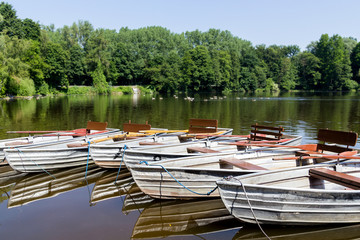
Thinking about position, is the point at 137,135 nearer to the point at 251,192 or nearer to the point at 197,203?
the point at 197,203

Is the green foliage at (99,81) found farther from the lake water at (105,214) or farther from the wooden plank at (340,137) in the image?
the wooden plank at (340,137)

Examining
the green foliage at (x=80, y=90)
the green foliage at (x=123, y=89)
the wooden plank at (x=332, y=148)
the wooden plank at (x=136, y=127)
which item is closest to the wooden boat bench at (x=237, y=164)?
the wooden plank at (x=332, y=148)

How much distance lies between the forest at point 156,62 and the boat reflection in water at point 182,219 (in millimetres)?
52481

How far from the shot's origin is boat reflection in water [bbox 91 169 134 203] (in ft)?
29.4

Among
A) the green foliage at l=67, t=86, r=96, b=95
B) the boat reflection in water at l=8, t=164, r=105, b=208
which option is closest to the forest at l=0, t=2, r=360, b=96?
the green foliage at l=67, t=86, r=96, b=95

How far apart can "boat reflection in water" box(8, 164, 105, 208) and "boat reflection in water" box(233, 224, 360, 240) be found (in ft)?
18.9

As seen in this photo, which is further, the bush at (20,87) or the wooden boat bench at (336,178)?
the bush at (20,87)

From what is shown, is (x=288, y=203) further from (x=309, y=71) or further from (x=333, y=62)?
(x=309, y=71)

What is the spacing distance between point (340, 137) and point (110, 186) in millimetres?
7551

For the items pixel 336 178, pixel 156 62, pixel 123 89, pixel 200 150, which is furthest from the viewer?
pixel 156 62

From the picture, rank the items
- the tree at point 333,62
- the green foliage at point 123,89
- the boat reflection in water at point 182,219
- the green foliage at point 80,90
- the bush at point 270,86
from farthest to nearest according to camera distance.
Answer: the bush at point 270,86
the tree at point 333,62
the green foliage at point 123,89
the green foliage at point 80,90
the boat reflection in water at point 182,219

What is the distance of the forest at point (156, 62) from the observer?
67688 mm

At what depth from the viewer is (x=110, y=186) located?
980 cm

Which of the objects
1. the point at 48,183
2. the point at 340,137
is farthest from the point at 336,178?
the point at 48,183
